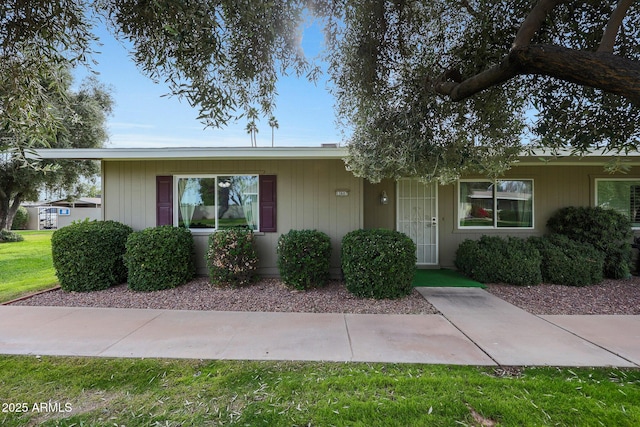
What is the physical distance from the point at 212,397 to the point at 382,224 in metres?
5.96

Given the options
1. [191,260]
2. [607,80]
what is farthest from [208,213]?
[607,80]

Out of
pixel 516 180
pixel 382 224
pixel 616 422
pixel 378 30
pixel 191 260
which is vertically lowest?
pixel 616 422

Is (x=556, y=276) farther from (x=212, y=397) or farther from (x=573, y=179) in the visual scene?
(x=212, y=397)

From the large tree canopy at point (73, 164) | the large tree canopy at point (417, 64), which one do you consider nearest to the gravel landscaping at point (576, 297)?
the large tree canopy at point (417, 64)

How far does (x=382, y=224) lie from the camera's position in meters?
7.78

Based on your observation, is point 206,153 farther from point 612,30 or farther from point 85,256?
point 612,30

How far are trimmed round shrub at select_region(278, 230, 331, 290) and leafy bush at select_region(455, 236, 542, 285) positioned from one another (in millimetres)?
3082

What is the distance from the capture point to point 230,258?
5699mm

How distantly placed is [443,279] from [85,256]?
22.4 ft

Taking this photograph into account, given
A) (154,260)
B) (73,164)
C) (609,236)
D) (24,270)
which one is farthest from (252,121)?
(73,164)

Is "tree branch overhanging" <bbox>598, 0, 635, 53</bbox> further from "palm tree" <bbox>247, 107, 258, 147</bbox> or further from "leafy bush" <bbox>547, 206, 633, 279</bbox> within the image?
"leafy bush" <bbox>547, 206, 633, 279</bbox>

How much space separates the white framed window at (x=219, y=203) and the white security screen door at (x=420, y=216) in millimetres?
3558

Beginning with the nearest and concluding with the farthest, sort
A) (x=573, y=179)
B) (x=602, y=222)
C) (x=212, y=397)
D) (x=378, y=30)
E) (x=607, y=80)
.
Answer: (x=607, y=80) → (x=212, y=397) → (x=378, y=30) → (x=602, y=222) → (x=573, y=179)

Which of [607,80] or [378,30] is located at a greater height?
[378,30]
